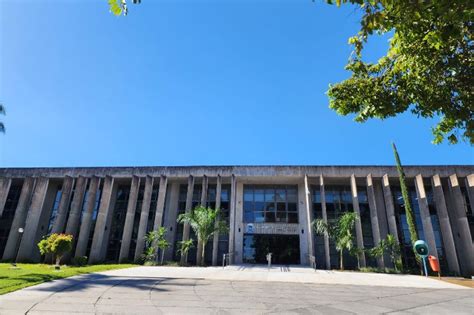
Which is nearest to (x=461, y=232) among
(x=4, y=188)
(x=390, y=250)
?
(x=390, y=250)

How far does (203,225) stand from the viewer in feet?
68.1

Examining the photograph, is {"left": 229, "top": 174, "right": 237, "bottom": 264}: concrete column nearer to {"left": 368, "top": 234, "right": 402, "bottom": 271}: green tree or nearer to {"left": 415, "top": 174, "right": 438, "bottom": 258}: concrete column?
{"left": 368, "top": 234, "right": 402, "bottom": 271}: green tree

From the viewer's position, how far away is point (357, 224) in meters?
21.4

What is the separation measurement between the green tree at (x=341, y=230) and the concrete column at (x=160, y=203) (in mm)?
12370

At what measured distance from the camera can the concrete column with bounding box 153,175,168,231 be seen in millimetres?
23062

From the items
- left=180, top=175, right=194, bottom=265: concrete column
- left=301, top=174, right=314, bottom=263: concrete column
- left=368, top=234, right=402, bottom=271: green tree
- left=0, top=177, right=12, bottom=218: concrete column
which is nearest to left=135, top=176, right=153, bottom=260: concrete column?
left=180, top=175, right=194, bottom=265: concrete column

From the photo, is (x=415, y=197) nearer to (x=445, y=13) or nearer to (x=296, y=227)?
(x=296, y=227)

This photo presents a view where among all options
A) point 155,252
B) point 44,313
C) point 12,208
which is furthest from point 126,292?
point 12,208

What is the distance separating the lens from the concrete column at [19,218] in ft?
75.4

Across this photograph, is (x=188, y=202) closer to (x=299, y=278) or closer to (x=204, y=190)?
(x=204, y=190)

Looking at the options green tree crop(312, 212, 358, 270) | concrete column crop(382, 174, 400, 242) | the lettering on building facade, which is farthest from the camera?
the lettering on building facade

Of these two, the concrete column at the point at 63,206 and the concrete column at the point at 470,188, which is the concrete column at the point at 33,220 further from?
the concrete column at the point at 470,188

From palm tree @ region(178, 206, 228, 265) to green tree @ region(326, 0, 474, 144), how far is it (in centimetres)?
1590

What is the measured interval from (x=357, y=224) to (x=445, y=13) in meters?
19.9
